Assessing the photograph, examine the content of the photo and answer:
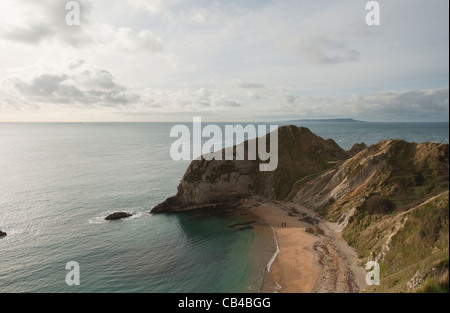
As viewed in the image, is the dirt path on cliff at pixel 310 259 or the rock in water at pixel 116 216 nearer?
the dirt path on cliff at pixel 310 259

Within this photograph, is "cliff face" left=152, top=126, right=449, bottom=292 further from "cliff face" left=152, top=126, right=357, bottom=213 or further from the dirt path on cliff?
the dirt path on cliff

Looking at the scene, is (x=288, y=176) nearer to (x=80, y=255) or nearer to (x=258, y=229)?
(x=258, y=229)
